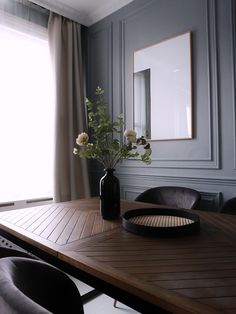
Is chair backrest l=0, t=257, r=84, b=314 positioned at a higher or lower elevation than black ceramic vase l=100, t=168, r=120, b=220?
lower

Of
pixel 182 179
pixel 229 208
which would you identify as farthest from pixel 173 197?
pixel 229 208

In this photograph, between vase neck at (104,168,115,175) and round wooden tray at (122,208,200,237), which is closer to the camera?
round wooden tray at (122,208,200,237)

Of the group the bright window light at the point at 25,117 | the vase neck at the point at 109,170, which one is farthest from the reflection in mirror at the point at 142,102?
the vase neck at the point at 109,170

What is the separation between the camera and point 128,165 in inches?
88.2

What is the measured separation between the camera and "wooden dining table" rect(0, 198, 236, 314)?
1.68 ft

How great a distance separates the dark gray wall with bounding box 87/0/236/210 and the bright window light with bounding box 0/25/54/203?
678 millimetres

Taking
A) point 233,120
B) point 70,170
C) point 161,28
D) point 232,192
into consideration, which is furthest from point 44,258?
point 161,28

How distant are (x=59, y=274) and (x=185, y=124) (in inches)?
57.1

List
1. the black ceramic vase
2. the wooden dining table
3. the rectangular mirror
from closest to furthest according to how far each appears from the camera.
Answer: the wooden dining table, the black ceramic vase, the rectangular mirror

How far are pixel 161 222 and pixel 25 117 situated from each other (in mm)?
1581

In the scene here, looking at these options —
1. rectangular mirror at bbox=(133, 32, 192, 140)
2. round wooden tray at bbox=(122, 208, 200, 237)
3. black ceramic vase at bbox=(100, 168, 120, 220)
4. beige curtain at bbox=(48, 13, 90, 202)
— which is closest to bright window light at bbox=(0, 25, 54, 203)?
beige curtain at bbox=(48, 13, 90, 202)

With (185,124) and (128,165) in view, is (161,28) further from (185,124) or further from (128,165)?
(128,165)

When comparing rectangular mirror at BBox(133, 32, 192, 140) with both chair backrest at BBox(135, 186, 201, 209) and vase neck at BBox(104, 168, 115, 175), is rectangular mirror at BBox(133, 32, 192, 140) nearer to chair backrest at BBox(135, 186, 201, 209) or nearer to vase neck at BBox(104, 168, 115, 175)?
chair backrest at BBox(135, 186, 201, 209)

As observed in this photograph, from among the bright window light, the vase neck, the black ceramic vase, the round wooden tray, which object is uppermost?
the bright window light
